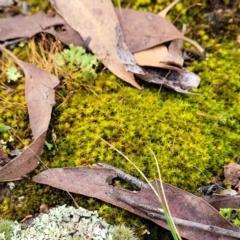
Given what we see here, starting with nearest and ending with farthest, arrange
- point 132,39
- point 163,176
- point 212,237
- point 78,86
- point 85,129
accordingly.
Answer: point 212,237 → point 163,176 → point 85,129 → point 78,86 → point 132,39

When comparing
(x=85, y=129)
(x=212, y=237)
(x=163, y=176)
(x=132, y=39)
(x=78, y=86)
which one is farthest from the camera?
(x=132, y=39)

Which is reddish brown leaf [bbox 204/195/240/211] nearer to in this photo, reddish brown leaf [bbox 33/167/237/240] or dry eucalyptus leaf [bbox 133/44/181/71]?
reddish brown leaf [bbox 33/167/237/240]

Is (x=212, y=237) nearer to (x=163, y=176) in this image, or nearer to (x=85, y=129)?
(x=163, y=176)

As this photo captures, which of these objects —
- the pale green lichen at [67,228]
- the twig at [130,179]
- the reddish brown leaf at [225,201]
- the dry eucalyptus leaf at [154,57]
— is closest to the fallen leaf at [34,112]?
the pale green lichen at [67,228]

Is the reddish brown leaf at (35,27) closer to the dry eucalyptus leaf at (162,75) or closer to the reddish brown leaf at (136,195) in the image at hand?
the dry eucalyptus leaf at (162,75)

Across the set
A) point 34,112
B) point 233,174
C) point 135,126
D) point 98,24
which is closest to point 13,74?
point 34,112

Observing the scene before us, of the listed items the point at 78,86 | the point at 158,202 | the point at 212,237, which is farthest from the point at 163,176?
the point at 78,86
